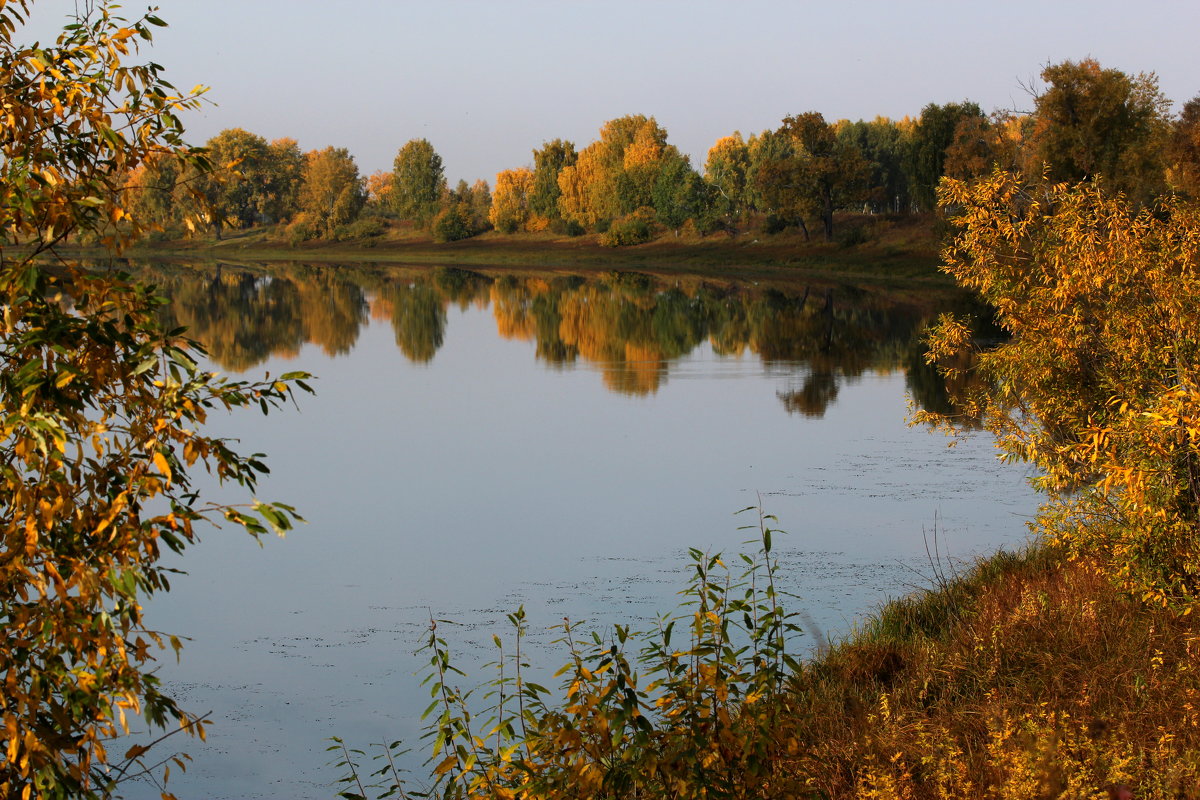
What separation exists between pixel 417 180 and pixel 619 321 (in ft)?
246

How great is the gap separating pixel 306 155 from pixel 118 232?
141620mm

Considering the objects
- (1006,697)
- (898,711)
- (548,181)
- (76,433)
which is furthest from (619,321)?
(548,181)

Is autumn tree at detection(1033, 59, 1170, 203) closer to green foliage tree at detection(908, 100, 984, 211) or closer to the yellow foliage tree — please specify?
green foliage tree at detection(908, 100, 984, 211)

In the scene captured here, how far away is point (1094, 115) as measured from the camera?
44.2 meters

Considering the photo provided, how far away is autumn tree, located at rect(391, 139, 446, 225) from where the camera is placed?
112 m

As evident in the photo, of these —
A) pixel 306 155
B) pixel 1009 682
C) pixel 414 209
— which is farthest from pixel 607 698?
pixel 306 155

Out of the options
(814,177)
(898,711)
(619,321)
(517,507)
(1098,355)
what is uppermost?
(814,177)

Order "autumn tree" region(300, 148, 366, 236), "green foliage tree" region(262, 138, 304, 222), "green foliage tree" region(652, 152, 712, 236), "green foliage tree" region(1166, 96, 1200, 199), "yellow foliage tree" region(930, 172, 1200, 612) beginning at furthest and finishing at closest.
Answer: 1. "green foliage tree" region(262, 138, 304, 222)
2. "autumn tree" region(300, 148, 366, 236)
3. "green foliage tree" region(652, 152, 712, 236)
4. "green foliage tree" region(1166, 96, 1200, 199)
5. "yellow foliage tree" region(930, 172, 1200, 612)

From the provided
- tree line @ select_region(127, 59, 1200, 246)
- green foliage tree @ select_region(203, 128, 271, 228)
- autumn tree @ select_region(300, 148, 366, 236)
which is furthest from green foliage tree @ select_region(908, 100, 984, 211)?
green foliage tree @ select_region(203, 128, 271, 228)

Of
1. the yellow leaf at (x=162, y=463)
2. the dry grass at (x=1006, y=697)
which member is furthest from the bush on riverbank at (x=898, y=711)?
the yellow leaf at (x=162, y=463)

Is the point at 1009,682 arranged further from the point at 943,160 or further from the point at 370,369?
the point at 943,160

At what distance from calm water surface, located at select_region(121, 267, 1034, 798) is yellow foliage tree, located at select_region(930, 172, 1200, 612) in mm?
2035

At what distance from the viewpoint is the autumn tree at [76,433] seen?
375 centimetres

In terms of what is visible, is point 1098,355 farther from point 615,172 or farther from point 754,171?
point 615,172
